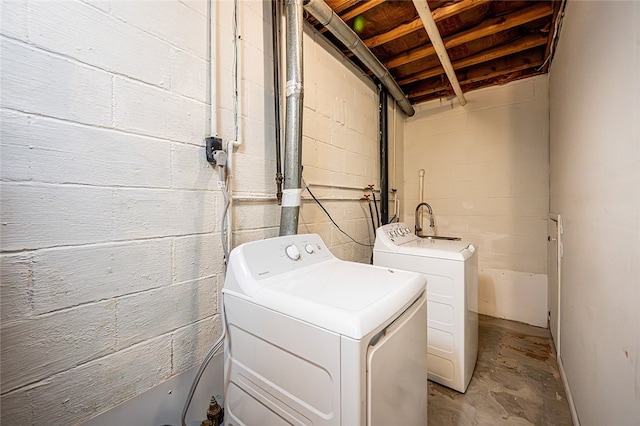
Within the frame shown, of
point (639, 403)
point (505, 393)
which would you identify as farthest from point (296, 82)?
point (505, 393)

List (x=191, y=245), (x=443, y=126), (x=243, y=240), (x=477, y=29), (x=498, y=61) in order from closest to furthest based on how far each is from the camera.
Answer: (x=191, y=245) < (x=243, y=240) < (x=477, y=29) < (x=498, y=61) < (x=443, y=126)

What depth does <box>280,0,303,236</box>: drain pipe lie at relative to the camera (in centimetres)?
136

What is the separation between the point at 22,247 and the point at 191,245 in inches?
19.2

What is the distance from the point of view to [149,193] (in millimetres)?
979

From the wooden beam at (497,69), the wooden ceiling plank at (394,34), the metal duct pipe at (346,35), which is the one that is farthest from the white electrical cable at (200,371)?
the wooden beam at (497,69)

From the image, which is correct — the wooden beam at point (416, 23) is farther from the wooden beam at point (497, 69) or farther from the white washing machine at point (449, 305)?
the white washing machine at point (449, 305)

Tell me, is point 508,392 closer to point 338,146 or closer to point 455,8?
point 338,146

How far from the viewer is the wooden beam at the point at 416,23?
1.68 m

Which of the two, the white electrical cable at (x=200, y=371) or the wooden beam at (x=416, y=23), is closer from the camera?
the white electrical cable at (x=200, y=371)

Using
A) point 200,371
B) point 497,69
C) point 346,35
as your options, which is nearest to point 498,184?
point 497,69

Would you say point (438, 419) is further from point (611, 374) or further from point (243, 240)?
point (243, 240)

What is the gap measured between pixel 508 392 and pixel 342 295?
169cm

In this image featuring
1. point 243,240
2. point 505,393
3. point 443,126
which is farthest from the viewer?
point 443,126

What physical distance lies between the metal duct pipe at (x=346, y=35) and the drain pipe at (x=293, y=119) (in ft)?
0.72
